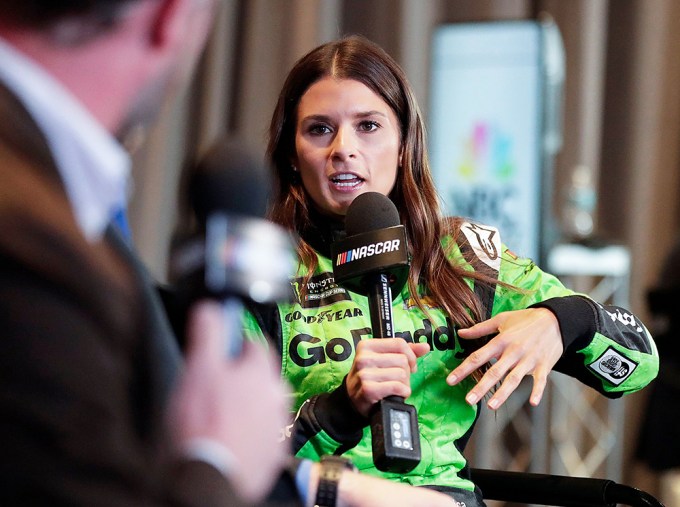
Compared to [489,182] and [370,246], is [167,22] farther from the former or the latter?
[489,182]

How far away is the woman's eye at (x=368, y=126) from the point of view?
166cm

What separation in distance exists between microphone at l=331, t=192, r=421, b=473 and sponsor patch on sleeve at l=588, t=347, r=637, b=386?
0.41 m

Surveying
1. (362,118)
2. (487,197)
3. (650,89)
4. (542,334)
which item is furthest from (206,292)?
(650,89)

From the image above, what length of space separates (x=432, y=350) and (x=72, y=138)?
1041mm

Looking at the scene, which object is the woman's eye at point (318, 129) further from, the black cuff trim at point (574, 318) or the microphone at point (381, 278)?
the black cuff trim at point (574, 318)

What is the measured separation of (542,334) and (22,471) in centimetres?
103

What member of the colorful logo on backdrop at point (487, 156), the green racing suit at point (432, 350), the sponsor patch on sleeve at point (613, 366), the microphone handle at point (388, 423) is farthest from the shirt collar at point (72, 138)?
the colorful logo on backdrop at point (487, 156)

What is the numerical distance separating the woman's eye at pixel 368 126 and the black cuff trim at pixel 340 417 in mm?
508

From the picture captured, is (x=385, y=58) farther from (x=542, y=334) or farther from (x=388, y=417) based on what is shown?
(x=388, y=417)

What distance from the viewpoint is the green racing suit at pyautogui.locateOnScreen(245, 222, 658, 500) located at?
147cm

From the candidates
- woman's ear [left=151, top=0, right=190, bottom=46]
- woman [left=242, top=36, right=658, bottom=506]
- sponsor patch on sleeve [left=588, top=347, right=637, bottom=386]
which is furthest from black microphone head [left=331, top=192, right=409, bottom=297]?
woman's ear [left=151, top=0, right=190, bottom=46]

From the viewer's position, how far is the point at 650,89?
396 cm

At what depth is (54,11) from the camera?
0.55m

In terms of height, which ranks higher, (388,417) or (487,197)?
(388,417)
